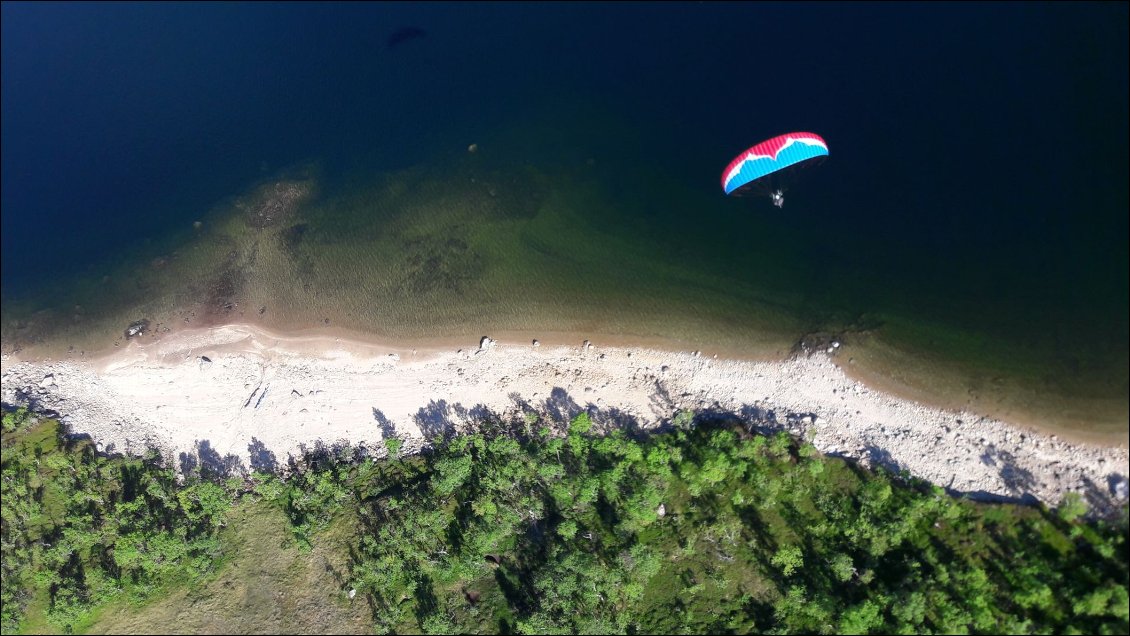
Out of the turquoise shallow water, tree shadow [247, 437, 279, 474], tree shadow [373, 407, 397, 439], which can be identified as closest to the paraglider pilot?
the turquoise shallow water

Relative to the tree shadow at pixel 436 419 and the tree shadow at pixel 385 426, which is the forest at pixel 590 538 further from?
the tree shadow at pixel 385 426

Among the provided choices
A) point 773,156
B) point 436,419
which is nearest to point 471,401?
point 436,419

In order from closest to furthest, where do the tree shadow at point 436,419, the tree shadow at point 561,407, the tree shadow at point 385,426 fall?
1. the tree shadow at point 561,407
2. the tree shadow at point 436,419
3. the tree shadow at point 385,426

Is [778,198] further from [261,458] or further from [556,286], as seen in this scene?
[261,458]

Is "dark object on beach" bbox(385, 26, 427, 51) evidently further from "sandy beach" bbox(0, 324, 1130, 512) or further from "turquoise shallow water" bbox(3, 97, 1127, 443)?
"sandy beach" bbox(0, 324, 1130, 512)

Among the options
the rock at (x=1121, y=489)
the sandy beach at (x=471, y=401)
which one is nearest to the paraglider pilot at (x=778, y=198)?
the sandy beach at (x=471, y=401)
